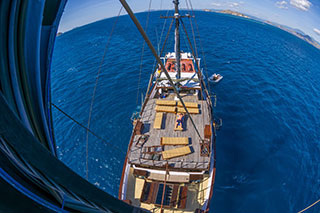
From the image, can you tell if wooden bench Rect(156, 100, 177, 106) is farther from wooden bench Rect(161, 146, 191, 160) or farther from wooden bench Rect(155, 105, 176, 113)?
wooden bench Rect(161, 146, 191, 160)

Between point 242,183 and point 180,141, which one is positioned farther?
point 242,183

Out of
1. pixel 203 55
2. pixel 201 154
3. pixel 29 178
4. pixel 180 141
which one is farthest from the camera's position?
pixel 203 55

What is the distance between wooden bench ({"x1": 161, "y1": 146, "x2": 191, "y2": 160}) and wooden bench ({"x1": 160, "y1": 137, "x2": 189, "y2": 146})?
628 mm

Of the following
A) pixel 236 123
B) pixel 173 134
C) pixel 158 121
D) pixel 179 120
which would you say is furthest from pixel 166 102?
pixel 236 123

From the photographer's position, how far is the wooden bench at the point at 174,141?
16.4 meters

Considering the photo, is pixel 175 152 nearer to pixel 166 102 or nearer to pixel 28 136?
pixel 166 102

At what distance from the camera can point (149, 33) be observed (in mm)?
72500

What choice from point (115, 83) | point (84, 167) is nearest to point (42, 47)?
point (84, 167)

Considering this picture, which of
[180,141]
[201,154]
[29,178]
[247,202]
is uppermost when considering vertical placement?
[180,141]

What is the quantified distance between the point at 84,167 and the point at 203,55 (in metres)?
45.1

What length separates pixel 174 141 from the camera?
16.6 meters

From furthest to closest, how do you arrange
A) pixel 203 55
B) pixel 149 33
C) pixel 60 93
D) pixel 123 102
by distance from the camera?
pixel 149 33
pixel 203 55
pixel 60 93
pixel 123 102

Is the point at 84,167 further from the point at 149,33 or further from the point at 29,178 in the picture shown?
the point at 149,33

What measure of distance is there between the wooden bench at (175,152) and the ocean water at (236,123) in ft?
25.4
